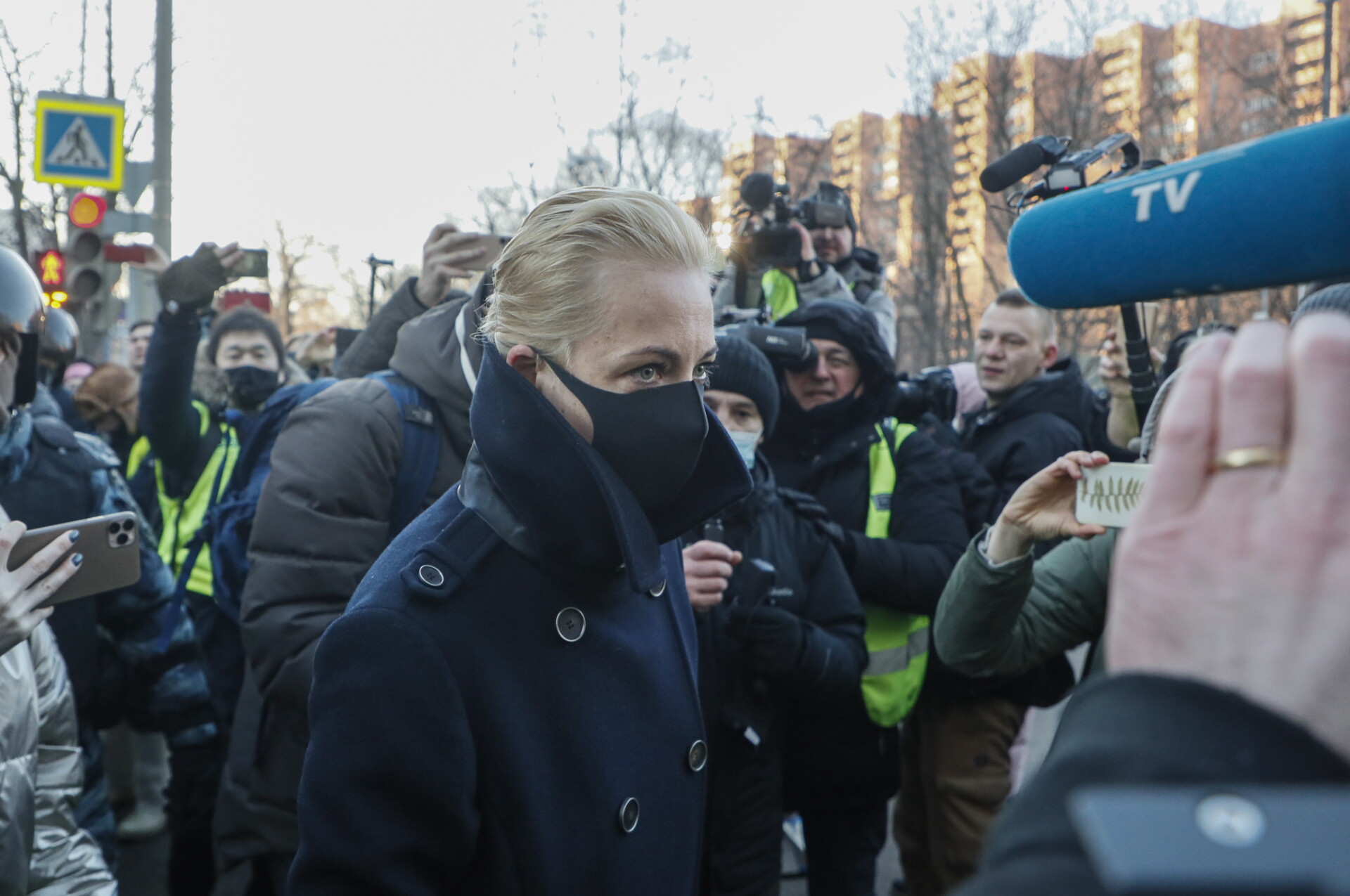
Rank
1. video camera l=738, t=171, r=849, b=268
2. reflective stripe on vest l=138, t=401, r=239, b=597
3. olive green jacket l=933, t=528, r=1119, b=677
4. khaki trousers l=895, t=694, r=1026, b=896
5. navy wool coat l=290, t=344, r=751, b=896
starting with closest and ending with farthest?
navy wool coat l=290, t=344, r=751, b=896
olive green jacket l=933, t=528, r=1119, b=677
khaki trousers l=895, t=694, r=1026, b=896
reflective stripe on vest l=138, t=401, r=239, b=597
video camera l=738, t=171, r=849, b=268

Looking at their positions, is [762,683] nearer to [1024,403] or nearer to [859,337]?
[859,337]

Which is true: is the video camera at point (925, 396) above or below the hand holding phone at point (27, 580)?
above

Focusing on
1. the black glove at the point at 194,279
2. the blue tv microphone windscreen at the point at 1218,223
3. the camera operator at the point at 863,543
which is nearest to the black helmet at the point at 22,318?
the black glove at the point at 194,279

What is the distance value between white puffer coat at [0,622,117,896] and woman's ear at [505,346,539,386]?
41.3 inches

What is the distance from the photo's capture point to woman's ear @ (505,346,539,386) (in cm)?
171

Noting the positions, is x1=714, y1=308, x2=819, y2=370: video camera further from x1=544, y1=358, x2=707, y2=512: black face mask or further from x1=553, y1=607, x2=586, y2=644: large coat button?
x1=553, y1=607, x2=586, y2=644: large coat button

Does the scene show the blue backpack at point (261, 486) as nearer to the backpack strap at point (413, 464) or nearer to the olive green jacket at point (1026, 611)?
the backpack strap at point (413, 464)

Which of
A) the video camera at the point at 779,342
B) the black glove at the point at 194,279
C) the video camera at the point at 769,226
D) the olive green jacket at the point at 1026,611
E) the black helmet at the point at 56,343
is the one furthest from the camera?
the black helmet at the point at 56,343

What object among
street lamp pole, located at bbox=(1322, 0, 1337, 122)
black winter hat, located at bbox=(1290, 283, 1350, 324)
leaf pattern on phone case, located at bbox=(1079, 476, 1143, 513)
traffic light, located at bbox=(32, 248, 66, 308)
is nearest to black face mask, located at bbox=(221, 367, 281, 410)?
leaf pattern on phone case, located at bbox=(1079, 476, 1143, 513)

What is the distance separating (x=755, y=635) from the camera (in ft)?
9.48

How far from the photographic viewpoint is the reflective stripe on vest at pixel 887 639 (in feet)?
10.7

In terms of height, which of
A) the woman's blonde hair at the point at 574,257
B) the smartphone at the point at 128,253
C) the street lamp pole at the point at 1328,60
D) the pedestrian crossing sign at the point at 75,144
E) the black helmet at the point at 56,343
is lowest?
the woman's blonde hair at the point at 574,257

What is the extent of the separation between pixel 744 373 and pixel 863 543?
63 centimetres

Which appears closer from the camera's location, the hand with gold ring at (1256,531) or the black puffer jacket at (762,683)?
the hand with gold ring at (1256,531)
